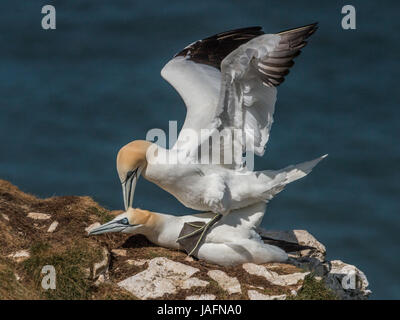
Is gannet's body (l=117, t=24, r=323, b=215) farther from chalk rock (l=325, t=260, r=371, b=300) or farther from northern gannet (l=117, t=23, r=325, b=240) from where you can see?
chalk rock (l=325, t=260, r=371, b=300)

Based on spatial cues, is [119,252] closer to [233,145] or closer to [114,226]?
[114,226]

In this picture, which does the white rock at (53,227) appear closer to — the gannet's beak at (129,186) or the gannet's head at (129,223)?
the gannet's head at (129,223)

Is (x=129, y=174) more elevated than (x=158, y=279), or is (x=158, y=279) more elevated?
(x=129, y=174)

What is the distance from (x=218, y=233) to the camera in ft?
32.8

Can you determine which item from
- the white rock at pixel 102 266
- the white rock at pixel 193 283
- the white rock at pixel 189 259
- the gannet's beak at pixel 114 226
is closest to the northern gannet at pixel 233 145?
A: the gannet's beak at pixel 114 226

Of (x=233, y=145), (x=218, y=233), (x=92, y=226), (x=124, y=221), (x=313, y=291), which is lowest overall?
(x=313, y=291)

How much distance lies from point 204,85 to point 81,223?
7.95 ft

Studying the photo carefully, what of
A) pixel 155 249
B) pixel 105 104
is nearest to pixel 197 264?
pixel 155 249

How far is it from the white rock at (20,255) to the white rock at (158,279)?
984 millimetres

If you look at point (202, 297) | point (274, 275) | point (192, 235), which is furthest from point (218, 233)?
point (202, 297)

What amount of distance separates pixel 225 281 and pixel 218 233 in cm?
95

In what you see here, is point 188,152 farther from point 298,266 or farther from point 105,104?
point 105,104

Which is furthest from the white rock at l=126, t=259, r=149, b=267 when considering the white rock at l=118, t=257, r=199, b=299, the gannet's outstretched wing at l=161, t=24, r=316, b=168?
the gannet's outstretched wing at l=161, t=24, r=316, b=168

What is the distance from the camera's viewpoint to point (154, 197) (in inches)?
619
